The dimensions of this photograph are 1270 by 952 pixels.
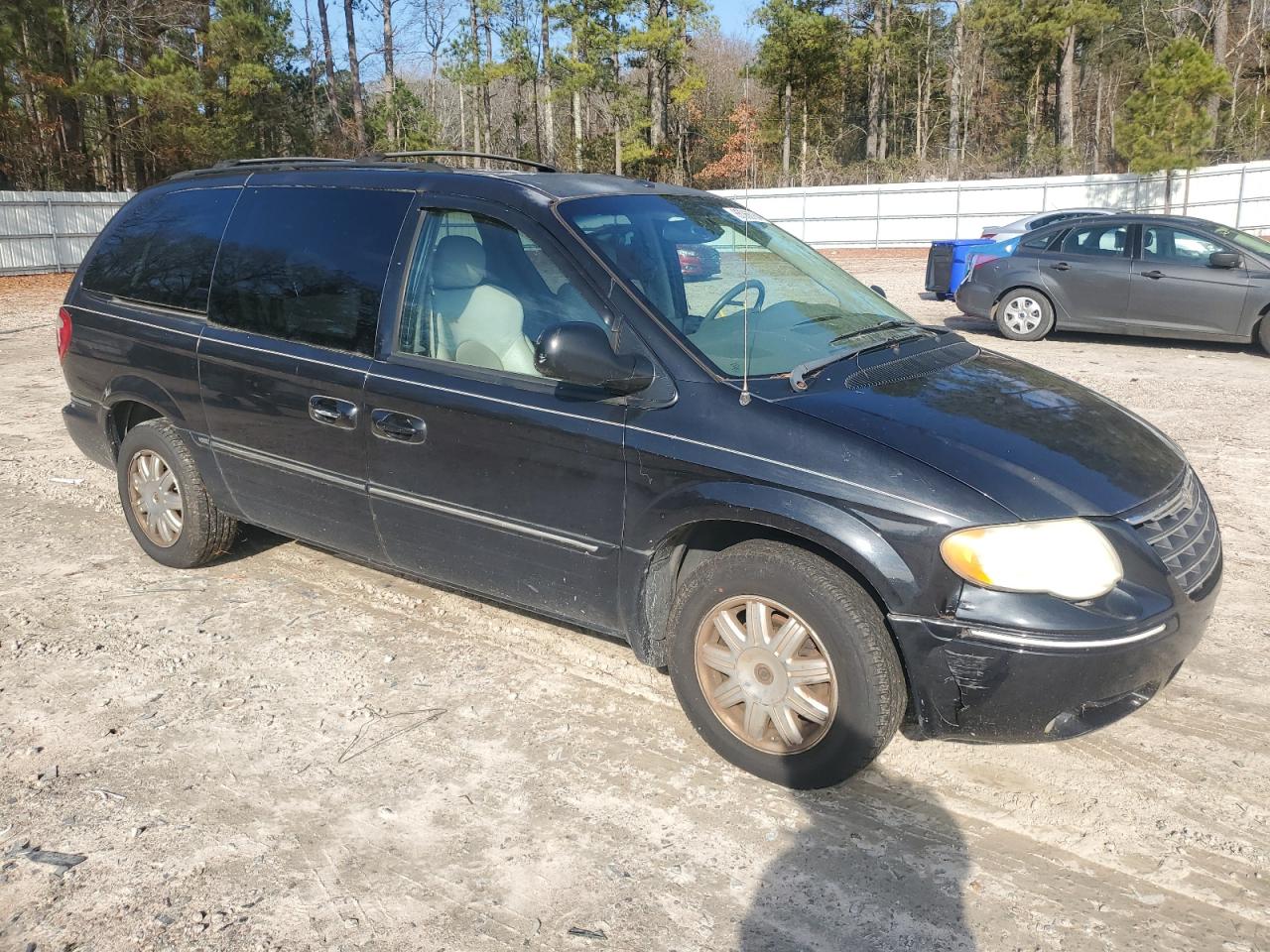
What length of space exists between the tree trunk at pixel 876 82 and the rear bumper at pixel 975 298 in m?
34.8

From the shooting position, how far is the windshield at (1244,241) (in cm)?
1173

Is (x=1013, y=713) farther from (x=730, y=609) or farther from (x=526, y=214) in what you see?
(x=526, y=214)

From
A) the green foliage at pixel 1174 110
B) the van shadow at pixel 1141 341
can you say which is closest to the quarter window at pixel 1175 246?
the van shadow at pixel 1141 341

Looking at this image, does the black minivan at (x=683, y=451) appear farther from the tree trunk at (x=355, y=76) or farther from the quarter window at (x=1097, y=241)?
the tree trunk at (x=355, y=76)

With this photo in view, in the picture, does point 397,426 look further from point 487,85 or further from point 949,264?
point 487,85

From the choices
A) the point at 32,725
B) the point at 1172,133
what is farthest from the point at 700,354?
the point at 1172,133

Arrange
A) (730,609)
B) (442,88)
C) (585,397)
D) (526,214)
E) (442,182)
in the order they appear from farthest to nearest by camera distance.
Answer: (442,88) → (442,182) → (526,214) → (585,397) → (730,609)

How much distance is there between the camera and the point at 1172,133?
26.9 metres

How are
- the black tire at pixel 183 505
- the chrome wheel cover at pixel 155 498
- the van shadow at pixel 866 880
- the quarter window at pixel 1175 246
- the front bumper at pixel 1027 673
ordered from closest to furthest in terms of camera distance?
the van shadow at pixel 866 880 < the front bumper at pixel 1027 673 < the black tire at pixel 183 505 < the chrome wheel cover at pixel 155 498 < the quarter window at pixel 1175 246

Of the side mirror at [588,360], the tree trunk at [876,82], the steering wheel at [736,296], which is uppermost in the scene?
the tree trunk at [876,82]

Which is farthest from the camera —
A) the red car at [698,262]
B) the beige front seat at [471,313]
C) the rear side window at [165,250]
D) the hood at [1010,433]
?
the rear side window at [165,250]

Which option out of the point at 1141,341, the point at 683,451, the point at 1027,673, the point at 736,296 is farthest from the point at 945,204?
the point at 1027,673

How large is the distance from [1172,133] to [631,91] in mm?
24874

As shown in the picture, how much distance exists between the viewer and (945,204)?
31.7m
